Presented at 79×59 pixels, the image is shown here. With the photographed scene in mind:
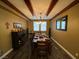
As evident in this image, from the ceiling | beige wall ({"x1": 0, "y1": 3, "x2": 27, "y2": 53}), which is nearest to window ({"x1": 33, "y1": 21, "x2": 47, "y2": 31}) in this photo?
the ceiling

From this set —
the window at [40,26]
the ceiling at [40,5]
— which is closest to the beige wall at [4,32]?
the ceiling at [40,5]

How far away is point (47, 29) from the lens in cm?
1066

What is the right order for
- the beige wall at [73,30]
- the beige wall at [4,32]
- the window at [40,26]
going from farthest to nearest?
the window at [40,26] → the beige wall at [4,32] → the beige wall at [73,30]

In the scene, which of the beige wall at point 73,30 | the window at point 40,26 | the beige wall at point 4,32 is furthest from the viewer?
the window at point 40,26

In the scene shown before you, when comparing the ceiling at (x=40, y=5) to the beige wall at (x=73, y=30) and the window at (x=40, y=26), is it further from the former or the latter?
the window at (x=40, y=26)

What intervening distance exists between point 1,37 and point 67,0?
126 inches

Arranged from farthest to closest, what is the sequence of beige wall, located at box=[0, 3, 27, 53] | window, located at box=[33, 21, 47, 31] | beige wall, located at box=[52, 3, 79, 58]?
1. window, located at box=[33, 21, 47, 31]
2. beige wall, located at box=[0, 3, 27, 53]
3. beige wall, located at box=[52, 3, 79, 58]

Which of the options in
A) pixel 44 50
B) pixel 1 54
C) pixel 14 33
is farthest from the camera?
pixel 14 33

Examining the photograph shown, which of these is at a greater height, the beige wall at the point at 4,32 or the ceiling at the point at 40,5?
the ceiling at the point at 40,5

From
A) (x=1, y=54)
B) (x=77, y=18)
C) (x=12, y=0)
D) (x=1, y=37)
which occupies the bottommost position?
(x=1, y=54)

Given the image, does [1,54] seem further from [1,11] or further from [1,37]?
[1,11]

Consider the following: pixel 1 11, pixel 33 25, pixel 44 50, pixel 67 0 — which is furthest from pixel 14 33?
pixel 33 25

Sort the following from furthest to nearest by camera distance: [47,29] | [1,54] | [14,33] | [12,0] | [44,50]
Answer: [47,29]
[14,33]
[44,50]
[1,54]
[12,0]

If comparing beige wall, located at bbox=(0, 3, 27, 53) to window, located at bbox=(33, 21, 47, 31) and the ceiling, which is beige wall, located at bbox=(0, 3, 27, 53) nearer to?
the ceiling
